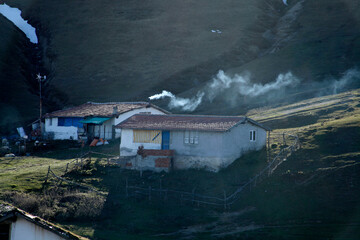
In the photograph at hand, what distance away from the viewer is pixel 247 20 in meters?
143

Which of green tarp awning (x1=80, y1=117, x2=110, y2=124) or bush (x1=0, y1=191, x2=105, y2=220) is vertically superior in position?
green tarp awning (x1=80, y1=117, x2=110, y2=124)

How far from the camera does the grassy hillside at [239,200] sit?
98.0 ft

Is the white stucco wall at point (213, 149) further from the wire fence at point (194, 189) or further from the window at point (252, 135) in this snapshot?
the wire fence at point (194, 189)

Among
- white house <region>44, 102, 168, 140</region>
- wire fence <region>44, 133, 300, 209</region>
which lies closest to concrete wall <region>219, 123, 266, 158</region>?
wire fence <region>44, 133, 300, 209</region>

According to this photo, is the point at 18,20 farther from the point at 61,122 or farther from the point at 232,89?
the point at 61,122

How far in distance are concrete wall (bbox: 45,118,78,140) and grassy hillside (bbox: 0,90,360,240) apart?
1586cm

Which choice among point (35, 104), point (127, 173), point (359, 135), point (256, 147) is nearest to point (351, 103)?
point (359, 135)

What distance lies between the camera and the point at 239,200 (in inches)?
1371

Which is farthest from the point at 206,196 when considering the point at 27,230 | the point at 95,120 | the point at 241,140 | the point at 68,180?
the point at 95,120

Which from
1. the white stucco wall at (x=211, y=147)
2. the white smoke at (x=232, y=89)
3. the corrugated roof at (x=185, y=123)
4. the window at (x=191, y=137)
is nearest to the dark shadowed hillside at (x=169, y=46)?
the white smoke at (x=232, y=89)

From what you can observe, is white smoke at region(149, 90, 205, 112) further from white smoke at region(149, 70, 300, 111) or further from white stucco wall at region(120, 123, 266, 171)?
white stucco wall at region(120, 123, 266, 171)

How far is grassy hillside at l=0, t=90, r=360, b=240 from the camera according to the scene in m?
29.9

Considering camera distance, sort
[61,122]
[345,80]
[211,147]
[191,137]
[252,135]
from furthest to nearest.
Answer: [345,80] < [61,122] < [252,135] < [191,137] < [211,147]

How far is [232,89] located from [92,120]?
1629 inches
